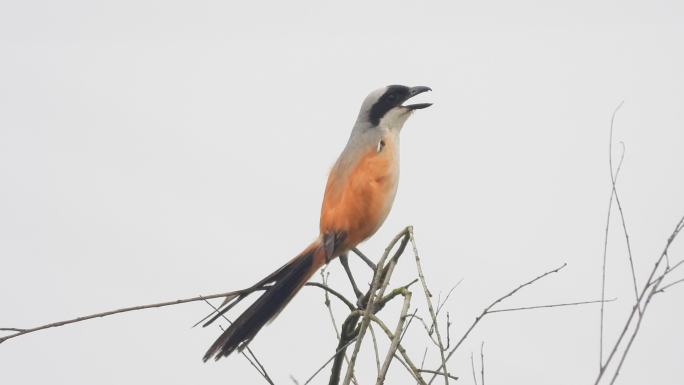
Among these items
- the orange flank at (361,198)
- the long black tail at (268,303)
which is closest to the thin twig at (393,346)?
the long black tail at (268,303)

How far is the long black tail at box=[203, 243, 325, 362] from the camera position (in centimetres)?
319

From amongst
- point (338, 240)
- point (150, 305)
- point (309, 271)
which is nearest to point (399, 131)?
point (338, 240)

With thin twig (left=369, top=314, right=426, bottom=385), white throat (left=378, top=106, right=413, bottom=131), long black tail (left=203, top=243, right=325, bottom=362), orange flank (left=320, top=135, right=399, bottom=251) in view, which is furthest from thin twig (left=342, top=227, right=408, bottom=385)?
white throat (left=378, top=106, right=413, bottom=131)

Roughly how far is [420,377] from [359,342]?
0.60 feet

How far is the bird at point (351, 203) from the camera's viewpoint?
11.0 ft

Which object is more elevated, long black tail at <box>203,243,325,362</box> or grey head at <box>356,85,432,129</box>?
grey head at <box>356,85,432,129</box>

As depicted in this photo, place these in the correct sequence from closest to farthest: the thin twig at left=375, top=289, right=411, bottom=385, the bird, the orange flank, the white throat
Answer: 1. the thin twig at left=375, top=289, right=411, bottom=385
2. the bird
3. the orange flank
4. the white throat

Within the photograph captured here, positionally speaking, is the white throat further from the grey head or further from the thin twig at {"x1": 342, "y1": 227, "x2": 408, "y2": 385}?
the thin twig at {"x1": 342, "y1": 227, "x2": 408, "y2": 385}

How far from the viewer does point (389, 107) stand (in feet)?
15.6

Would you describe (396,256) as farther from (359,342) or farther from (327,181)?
(327,181)

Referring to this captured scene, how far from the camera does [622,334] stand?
2.35 m

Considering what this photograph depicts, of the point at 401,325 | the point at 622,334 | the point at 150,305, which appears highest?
the point at 150,305

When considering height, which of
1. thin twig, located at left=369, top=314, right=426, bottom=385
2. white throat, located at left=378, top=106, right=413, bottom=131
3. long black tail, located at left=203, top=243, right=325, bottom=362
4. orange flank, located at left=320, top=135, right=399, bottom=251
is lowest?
thin twig, located at left=369, top=314, right=426, bottom=385

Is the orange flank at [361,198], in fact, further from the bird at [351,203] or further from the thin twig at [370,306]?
the thin twig at [370,306]
